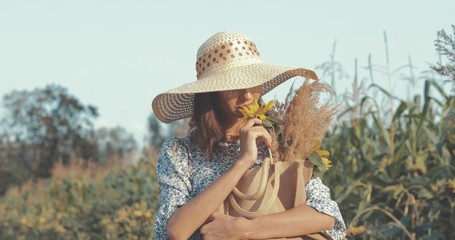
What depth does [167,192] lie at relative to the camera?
3178 mm

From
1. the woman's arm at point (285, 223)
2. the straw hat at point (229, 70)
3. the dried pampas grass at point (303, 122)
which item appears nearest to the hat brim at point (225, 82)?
the straw hat at point (229, 70)

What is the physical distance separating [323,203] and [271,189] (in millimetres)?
173

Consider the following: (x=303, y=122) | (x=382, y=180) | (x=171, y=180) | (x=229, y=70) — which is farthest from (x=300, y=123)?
(x=382, y=180)

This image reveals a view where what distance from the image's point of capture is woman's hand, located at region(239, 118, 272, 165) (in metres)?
2.99

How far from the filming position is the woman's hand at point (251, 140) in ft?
9.80

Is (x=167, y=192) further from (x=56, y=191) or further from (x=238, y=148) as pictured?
(x=56, y=191)

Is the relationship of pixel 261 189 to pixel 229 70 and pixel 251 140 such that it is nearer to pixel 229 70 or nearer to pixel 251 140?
pixel 251 140

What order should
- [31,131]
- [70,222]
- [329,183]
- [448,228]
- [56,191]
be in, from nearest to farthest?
[448,228]
[329,183]
[70,222]
[56,191]
[31,131]

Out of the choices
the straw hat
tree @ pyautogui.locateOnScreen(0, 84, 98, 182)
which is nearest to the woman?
the straw hat

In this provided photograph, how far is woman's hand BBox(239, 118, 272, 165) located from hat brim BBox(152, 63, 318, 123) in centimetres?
16

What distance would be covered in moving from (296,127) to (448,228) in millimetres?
2218

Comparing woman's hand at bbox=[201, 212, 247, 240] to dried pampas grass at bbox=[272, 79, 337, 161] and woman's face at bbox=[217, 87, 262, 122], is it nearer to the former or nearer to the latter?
dried pampas grass at bbox=[272, 79, 337, 161]

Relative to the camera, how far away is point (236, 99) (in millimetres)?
3193

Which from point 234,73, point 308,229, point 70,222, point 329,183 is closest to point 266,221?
point 308,229
